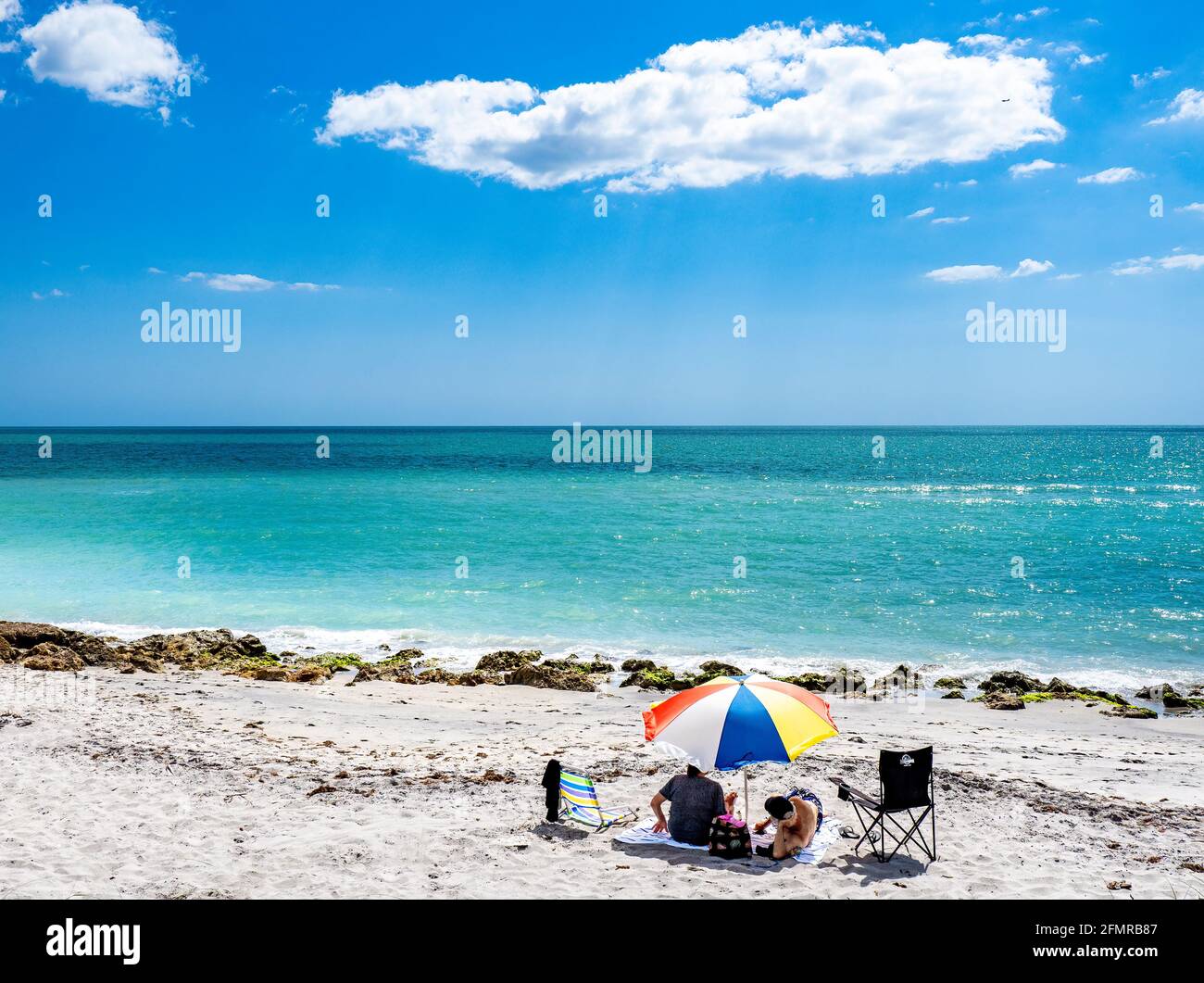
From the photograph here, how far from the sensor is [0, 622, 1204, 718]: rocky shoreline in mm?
15555

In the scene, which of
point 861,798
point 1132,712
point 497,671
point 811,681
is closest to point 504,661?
point 497,671

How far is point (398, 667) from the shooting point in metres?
17.2

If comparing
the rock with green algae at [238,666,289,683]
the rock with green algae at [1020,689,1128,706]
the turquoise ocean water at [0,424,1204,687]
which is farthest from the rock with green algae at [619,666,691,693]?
the rock with green algae at [238,666,289,683]

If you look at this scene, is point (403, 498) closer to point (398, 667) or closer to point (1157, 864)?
point (398, 667)

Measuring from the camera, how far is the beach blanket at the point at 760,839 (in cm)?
778

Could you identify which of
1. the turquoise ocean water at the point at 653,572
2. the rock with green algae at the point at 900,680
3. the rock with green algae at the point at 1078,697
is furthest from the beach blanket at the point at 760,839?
the turquoise ocean water at the point at 653,572

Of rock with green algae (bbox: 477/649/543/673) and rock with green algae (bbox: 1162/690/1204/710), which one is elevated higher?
rock with green algae (bbox: 477/649/543/673)

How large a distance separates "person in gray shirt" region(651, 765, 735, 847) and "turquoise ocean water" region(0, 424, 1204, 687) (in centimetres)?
1024

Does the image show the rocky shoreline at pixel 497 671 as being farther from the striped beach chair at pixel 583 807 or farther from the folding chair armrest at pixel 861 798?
the folding chair armrest at pixel 861 798

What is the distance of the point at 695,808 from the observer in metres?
8.09

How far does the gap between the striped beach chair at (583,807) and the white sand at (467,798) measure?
0.19m

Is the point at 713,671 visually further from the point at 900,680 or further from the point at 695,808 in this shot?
the point at 695,808

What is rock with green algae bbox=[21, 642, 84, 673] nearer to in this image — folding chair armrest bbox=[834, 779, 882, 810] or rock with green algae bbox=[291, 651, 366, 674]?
rock with green algae bbox=[291, 651, 366, 674]
